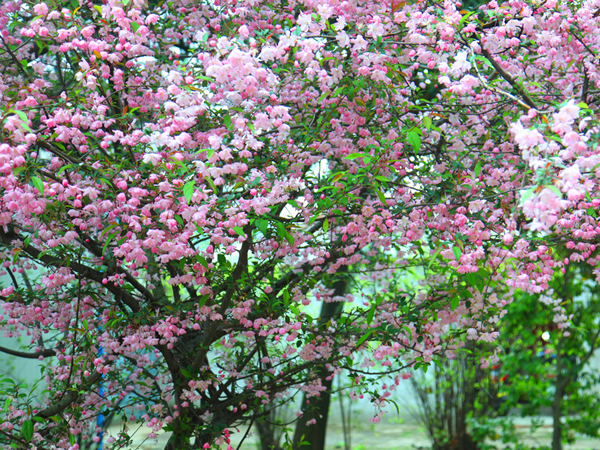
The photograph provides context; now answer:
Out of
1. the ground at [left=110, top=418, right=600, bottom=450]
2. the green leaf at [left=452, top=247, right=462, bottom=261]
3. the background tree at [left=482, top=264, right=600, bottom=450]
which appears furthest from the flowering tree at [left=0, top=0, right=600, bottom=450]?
the ground at [left=110, top=418, right=600, bottom=450]

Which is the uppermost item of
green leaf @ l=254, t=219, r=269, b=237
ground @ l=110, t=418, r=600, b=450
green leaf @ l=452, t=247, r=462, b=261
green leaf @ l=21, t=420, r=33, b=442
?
green leaf @ l=254, t=219, r=269, b=237

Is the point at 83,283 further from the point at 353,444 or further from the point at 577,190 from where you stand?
the point at 353,444

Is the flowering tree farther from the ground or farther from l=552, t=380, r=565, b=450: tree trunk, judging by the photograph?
the ground

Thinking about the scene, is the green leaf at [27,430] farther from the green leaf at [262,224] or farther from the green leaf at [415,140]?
the green leaf at [415,140]

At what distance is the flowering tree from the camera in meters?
2.60

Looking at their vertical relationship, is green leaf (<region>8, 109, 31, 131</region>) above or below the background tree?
above

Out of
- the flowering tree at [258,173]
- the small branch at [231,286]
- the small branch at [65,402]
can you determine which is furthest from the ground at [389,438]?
the small branch at [231,286]

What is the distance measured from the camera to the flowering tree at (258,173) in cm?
260

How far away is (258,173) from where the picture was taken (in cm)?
296

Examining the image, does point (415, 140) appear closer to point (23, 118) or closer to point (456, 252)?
point (456, 252)

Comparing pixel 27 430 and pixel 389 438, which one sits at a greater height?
pixel 27 430

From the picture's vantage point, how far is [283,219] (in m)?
2.97

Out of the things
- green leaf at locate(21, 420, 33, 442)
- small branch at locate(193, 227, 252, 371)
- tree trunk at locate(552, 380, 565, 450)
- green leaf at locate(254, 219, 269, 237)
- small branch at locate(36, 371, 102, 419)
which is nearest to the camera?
green leaf at locate(254, 219, 269, 237)

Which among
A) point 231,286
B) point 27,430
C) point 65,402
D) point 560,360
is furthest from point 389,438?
point 27,430
